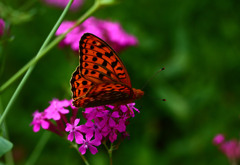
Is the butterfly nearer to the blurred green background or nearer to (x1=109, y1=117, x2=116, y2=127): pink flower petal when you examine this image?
(x1=109, y1=117, x2=116, y2=127): pink flower petal

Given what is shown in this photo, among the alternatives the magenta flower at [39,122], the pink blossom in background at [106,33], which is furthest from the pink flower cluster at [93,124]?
the pink blossom in background at [106,33]

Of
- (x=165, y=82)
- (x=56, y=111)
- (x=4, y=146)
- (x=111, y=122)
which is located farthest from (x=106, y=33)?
(x=4, y=146)

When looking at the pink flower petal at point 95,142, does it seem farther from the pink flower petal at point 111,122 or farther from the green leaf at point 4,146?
the green leaf at point 4,146

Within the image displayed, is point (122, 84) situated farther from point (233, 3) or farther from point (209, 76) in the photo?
point (233, 3)

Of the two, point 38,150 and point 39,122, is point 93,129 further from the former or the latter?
point 38,150

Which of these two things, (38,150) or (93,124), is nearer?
(93,124)

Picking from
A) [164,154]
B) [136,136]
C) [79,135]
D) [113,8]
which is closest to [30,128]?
Result: [136,136]

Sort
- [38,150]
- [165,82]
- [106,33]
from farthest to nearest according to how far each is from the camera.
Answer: [165,82] < [38,150] < [106,33]
